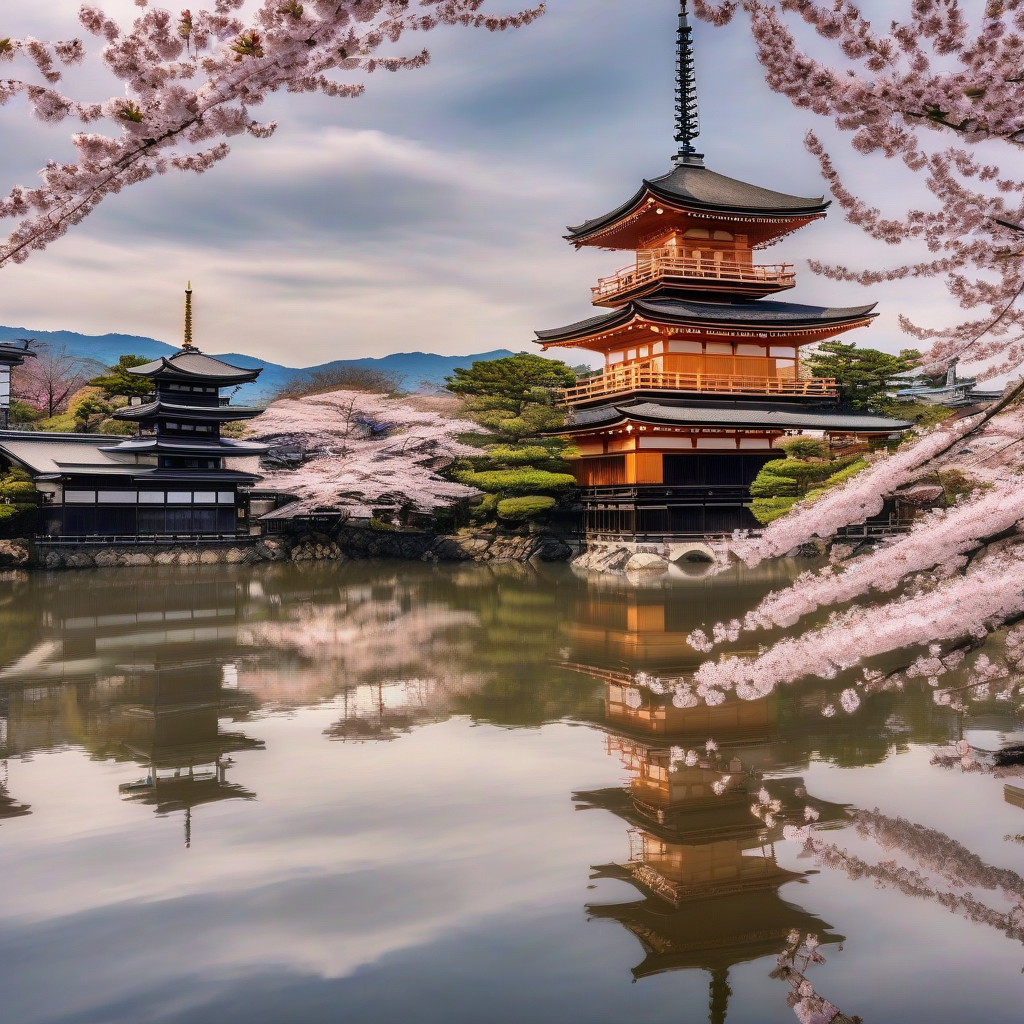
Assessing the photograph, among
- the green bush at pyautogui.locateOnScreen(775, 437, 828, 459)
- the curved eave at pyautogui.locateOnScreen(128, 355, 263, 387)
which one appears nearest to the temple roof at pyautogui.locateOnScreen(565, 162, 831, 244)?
the green bush at pyautogui.locateOnScreen(775, 437, 828, 459)

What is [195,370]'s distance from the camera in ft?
93.2

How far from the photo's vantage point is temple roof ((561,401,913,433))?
24.1 metres

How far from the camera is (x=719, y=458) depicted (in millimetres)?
25859

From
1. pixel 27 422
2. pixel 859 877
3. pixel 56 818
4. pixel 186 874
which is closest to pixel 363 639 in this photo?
pixel 56 818

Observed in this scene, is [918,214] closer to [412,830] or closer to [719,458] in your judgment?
[412,830]

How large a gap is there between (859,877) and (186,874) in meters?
3.88

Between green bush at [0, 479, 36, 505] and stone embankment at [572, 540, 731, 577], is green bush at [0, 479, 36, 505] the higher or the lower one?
the higher one

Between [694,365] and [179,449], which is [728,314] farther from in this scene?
[179,449]

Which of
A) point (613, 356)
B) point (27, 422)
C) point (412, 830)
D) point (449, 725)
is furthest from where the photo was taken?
point (27, 422)

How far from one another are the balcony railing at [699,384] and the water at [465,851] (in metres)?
16.0

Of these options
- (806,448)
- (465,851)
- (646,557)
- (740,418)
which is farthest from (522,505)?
(465,851)

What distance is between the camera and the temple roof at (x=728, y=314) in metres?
25.3

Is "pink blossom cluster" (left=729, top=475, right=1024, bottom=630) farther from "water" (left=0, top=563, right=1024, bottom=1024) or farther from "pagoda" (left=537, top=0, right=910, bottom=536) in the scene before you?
"pagoda" (left=537, top=0, right=910, bottom=536)

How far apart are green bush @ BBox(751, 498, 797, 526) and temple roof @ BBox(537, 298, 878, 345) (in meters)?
6.09
